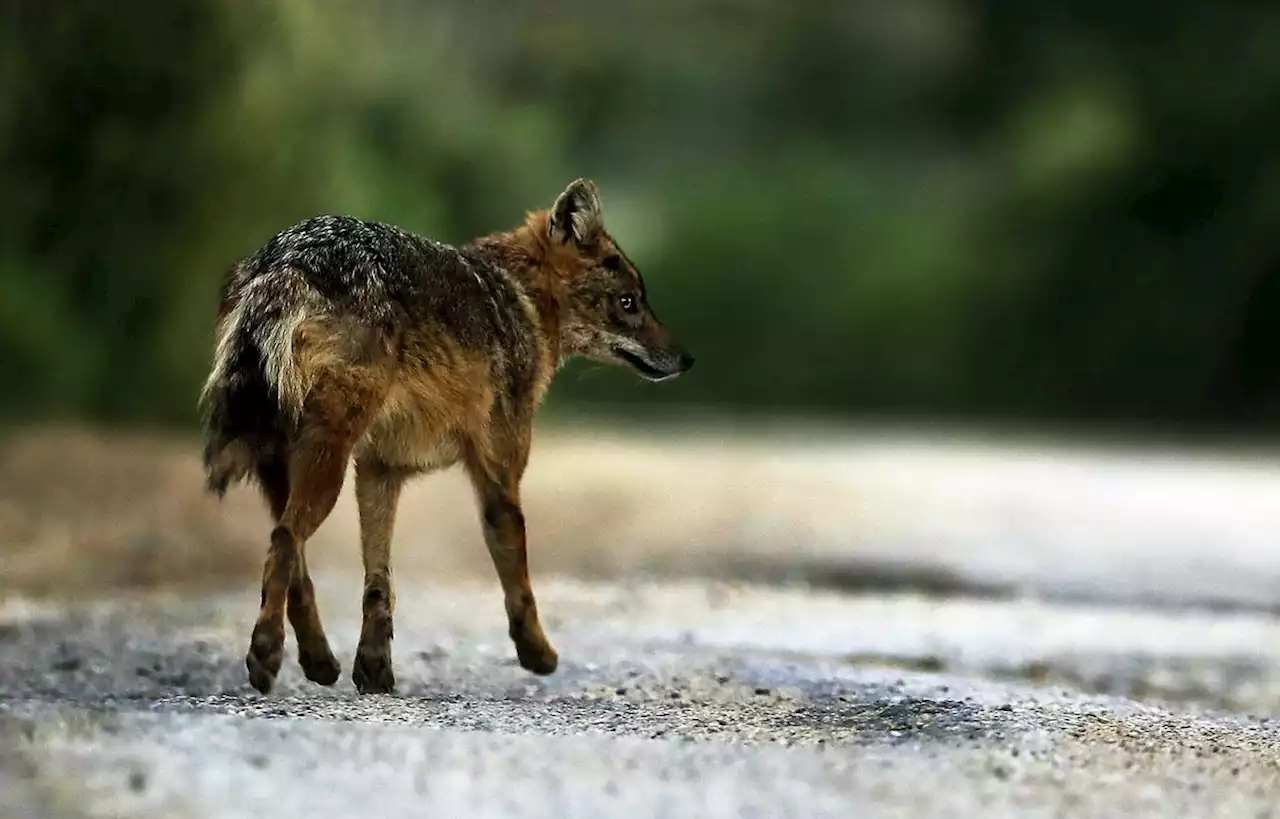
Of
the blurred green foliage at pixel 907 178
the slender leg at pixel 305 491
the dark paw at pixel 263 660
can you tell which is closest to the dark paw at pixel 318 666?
the slender leg at pixel 305 491

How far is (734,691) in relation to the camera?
4.93 meters

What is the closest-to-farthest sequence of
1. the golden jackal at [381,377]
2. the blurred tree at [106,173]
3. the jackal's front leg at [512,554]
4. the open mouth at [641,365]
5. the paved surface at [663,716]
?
the paved surface at [663,716] < the golden jackal at [381,377] < the jackal's front leg at [512,554] < the open mouth at [641,365] < the blurred tree at [106,173]

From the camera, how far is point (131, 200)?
32.6 ft

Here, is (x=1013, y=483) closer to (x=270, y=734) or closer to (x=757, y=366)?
(x=757, y=366)

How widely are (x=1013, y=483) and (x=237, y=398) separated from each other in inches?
357

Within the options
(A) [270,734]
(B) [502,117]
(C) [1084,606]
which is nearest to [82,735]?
(A) [270,734]

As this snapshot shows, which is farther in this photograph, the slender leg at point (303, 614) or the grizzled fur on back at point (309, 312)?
the slender leg at point (303, 614)

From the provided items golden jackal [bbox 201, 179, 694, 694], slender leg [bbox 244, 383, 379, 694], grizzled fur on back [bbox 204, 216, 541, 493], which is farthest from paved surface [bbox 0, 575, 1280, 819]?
grizzled fur on back [bbox 204, 216, 541, 493]

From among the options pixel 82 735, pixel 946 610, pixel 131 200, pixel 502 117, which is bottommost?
pixel 82 735

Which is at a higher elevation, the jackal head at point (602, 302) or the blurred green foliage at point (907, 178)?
the blurred green foliage at point (907, 178)

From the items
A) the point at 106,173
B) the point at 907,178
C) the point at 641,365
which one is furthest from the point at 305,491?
the point at 907,178

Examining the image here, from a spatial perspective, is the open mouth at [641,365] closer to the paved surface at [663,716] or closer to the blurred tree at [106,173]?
the paved surface at [663,716]

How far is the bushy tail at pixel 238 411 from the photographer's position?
4.41 meters

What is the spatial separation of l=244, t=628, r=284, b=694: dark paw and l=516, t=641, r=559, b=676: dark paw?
3.49 ft
